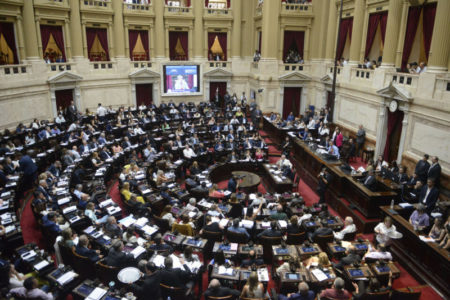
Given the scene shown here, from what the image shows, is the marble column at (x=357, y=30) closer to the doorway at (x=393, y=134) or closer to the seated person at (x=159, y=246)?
the doorway at (x=393, y=134)

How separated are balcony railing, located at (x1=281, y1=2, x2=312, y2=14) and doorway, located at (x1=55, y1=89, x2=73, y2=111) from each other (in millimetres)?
15505

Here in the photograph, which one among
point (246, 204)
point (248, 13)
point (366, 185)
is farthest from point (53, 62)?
point (366, 185)

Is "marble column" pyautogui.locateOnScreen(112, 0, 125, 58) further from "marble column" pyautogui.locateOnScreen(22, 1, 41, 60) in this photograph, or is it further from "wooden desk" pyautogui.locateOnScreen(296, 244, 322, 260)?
"wooden desk" pyautogui.locateOnScreen(296, 244, 322, 260)

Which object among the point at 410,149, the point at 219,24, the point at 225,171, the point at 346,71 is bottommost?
the point at 225,171

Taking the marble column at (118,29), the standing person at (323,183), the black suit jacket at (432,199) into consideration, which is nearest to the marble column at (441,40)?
the black suit jacket at (432,199)

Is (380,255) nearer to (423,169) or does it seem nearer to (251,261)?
(251,261)

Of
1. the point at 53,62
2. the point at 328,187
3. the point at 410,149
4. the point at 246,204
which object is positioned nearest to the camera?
the point at 246,204

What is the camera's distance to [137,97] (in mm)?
25562

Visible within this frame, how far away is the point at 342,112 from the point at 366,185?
31.4 ft

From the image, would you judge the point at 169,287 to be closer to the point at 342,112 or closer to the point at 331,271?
the point at 331,271

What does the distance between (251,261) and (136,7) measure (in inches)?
861

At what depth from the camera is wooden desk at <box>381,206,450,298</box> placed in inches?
319

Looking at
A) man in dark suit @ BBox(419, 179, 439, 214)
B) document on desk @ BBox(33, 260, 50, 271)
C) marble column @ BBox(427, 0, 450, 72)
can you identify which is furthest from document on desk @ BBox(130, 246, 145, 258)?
marble column @ BBox(427, 0, 450, 72)

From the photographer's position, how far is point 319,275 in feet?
24.7
